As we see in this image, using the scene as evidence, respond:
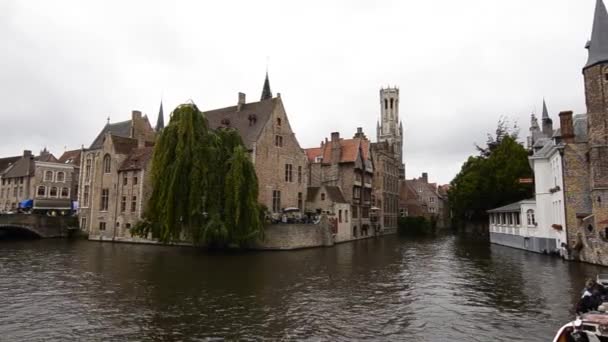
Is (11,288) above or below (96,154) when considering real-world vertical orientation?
below

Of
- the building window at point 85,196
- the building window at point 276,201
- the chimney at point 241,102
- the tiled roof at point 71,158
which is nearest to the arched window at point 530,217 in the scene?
the building window at point 276,201

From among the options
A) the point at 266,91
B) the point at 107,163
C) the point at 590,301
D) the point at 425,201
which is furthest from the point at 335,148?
the point at 425,201

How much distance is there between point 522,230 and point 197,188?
2779 cm

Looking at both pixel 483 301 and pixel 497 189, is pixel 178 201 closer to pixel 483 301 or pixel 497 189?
pixel 483 301

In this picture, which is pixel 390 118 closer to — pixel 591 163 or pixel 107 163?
pixel 107 163

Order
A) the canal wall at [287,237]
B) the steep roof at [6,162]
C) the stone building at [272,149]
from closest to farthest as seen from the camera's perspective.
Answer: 1. the canal wall at [287,237]
2. the stone building at [272,149]
3. the steep roof at [6,162]

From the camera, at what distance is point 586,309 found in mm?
10812

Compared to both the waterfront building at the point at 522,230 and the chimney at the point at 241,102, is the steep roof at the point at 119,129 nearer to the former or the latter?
the chimney at the point at 241,102

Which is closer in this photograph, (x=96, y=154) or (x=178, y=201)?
(x=178, y=201)

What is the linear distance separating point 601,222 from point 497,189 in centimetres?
2780

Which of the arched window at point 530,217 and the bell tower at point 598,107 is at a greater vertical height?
the bell tower at point 598,107

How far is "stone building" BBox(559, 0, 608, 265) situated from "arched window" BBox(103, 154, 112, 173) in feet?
145

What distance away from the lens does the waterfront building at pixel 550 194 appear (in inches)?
1110

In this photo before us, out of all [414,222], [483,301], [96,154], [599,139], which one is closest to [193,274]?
[483,301]
